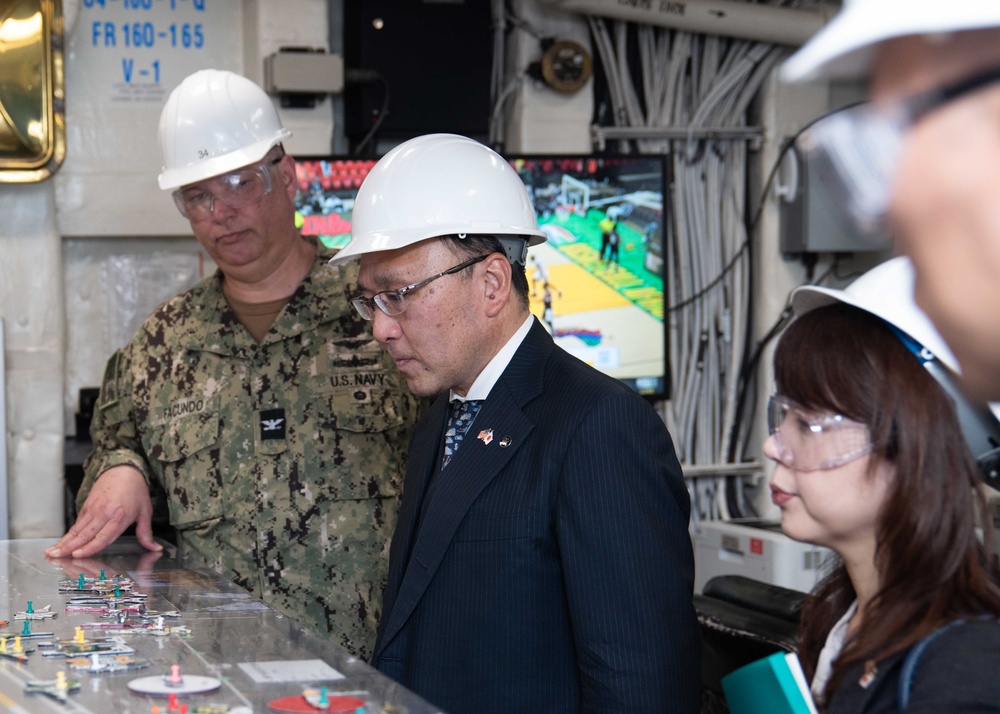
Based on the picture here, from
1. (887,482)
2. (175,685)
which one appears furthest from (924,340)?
(175,685)

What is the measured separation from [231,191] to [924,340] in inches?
67.9

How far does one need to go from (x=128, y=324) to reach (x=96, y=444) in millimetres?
1195

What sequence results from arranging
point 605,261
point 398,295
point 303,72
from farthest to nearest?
point 605,261
point 303,72
point 398,295

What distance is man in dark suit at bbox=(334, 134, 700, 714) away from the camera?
1.73 meters

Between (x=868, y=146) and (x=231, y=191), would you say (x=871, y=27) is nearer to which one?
(x=868, y=146)

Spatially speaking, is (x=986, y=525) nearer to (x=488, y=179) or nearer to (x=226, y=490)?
(x=488, y=179)

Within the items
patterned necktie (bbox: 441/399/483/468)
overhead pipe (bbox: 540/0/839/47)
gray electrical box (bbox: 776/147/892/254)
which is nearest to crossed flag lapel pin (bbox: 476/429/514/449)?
patterned necktie (bbox: 441/399/483/468)

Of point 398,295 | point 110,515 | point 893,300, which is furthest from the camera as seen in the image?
point 110,515

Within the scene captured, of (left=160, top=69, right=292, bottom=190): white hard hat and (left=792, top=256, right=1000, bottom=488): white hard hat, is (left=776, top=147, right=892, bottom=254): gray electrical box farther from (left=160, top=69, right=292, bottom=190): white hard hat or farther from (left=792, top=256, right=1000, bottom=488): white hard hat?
(left=792, top=256, right=1000, bottom=488): white hard hat

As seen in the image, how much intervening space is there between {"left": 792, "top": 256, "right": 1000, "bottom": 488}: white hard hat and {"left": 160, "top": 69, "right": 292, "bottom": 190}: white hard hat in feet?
5.26

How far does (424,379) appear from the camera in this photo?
1.98 m

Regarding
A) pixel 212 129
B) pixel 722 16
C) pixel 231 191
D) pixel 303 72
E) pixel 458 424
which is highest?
pixel 722 16

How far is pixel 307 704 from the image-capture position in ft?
4.21

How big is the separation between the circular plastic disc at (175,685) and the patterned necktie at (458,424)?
0.71 meters
